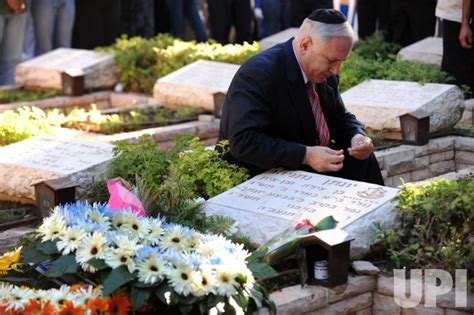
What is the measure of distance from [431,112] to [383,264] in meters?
3.19

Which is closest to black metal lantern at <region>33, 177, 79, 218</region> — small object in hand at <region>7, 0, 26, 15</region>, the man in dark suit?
the man in dark suit

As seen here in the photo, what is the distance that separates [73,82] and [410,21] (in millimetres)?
3881

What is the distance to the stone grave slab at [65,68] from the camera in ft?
38.0

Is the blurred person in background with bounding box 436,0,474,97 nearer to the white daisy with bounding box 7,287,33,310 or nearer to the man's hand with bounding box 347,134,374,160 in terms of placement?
the man's hand with bounding box 347,134,374,160

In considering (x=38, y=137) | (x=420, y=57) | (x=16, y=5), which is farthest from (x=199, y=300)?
(x=16, y=5)

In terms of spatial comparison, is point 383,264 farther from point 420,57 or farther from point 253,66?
point 420,57

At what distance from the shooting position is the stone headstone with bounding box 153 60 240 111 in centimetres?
1041

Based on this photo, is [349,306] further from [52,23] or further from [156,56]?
[52,23]

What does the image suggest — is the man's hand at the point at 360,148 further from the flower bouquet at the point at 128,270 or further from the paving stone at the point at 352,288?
the flower bouquet at the point at 128,270

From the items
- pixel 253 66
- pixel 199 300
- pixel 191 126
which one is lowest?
pixel 191 126

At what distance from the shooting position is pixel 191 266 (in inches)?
194

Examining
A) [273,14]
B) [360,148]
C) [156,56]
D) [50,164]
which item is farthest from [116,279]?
[273,14]

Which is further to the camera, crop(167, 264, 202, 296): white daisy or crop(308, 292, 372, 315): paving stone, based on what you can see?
crop(308, 292, 372, 315): paving stone

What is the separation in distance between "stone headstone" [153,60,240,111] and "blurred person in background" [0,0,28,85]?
1.88 meters
